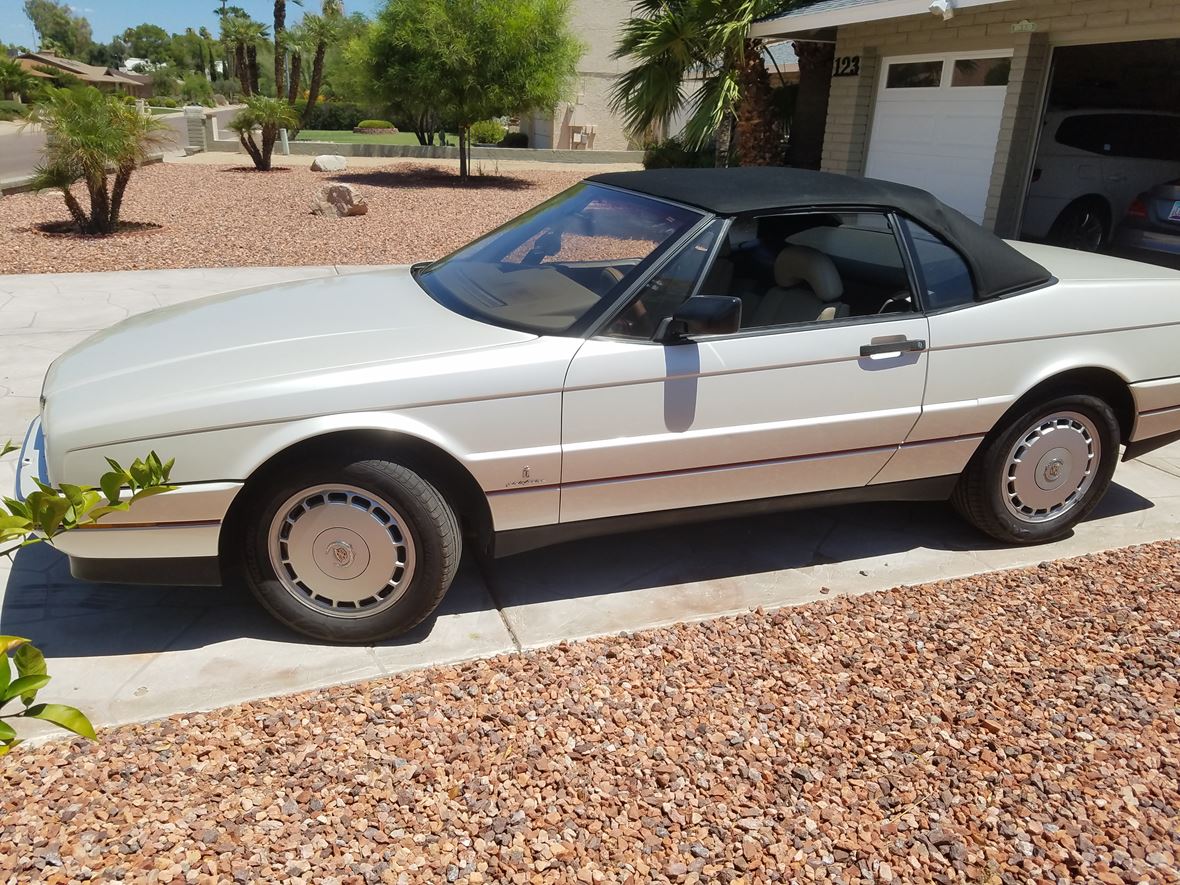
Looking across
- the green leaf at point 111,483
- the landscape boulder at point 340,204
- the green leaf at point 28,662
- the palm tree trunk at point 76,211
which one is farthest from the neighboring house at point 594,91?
the green leaf at point 28,662

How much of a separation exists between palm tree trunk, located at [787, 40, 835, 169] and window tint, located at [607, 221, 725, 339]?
12909 mm

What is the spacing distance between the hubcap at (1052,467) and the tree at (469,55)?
56.6 feet

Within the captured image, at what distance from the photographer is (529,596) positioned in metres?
3.81

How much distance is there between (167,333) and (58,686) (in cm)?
134

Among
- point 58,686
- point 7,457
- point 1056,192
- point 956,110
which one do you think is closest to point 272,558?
point 58,686

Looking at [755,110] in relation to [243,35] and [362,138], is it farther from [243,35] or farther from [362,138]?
[243,35]

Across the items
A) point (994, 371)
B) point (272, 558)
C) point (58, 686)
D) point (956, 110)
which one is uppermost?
point (956, 110)

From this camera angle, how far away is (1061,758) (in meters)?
2.85

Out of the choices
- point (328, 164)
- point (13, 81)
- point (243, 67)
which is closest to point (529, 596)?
point (328, 164)

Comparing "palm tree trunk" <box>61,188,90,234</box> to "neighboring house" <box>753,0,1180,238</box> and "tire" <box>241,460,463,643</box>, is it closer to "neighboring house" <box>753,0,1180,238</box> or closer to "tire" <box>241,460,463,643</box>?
"neighboring house" <box>753,0,1180,238</box>

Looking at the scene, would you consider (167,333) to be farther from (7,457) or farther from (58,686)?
(7,457)

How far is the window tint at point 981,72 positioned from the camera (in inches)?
428

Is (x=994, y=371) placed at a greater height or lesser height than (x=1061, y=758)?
greater

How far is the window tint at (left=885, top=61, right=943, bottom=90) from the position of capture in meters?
12.0
